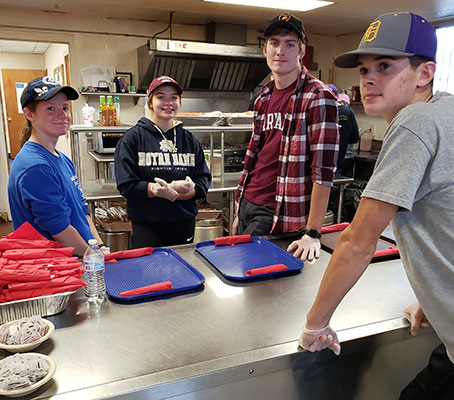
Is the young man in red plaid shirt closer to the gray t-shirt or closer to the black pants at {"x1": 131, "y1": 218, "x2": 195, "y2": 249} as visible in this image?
the black pants at {"x1": 131, "y1": 218, "x2": 195, "y2": 249}

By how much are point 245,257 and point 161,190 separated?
692mm

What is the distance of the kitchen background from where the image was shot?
14.1ft

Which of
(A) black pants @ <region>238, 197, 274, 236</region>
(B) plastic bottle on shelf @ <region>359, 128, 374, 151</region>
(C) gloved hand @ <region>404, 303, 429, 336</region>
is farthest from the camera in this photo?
(B) plastic bottle on shelf @ <region>359, 128, 374, 151</region>

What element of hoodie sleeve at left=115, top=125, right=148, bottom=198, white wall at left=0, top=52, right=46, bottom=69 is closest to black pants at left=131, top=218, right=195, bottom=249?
hoodie sleeve at left=115, top=125, right=148, bottom=198

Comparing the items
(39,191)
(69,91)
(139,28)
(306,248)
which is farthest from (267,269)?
(139,28)

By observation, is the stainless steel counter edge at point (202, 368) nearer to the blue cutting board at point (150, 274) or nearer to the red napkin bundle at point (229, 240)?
the blue cutting board at point (150, 274)

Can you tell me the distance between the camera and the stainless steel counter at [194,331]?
91 centimetres

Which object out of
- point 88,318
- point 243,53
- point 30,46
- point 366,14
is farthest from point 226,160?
point 30,46

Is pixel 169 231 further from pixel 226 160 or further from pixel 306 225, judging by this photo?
pixel 226 160

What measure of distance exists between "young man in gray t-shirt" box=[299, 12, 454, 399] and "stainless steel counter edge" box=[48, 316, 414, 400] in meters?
0.07

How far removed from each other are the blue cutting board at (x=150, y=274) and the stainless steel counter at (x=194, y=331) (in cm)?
3

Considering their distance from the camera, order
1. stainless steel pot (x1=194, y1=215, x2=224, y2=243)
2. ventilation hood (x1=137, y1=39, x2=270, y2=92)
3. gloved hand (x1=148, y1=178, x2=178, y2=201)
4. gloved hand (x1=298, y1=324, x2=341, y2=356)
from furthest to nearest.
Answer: ventilation hood (x1=137, y1=39, x2=270, y2=92) → stainless steel pot (x1=194, y1=215, x2=224, y2=243) → gloved hand (x1=148, y1=178, x2=178, y2=201) → gloved hand (x1=298, y1=324, x2=341, y2=356)

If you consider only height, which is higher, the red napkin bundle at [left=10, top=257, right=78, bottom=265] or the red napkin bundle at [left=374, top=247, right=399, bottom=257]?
the red napkin bundle at [left=10, top=257, right=78, bottom=265]

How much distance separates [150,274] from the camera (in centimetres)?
140
